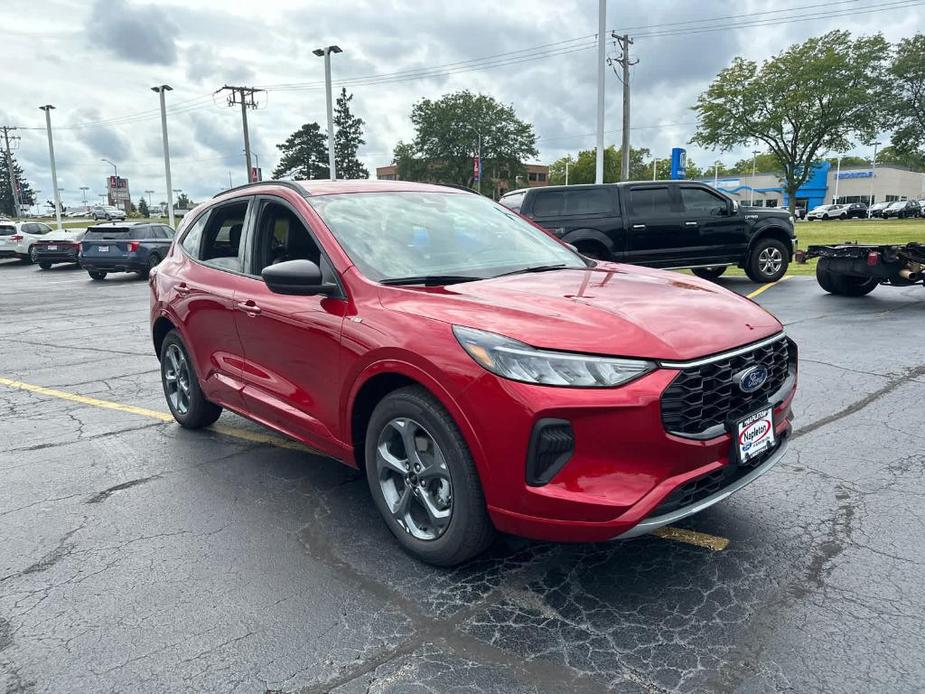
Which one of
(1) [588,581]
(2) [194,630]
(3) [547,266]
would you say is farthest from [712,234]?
(2) [194,630]

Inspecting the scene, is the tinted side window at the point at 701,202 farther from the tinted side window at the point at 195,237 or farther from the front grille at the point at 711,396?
the front grille at the point at 711,396

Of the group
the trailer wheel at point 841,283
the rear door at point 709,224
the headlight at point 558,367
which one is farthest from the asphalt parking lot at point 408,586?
the rear door at point 709,224

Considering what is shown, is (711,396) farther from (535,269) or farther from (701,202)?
(701,202)

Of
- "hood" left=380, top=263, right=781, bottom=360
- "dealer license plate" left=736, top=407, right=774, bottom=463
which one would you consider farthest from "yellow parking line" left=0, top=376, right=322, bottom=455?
"dealer license plate" left=736, top=407, right=774, bottom=463

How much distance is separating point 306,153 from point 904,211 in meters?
63.8

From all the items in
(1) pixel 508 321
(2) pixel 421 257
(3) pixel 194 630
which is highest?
(2) pixel 421 257

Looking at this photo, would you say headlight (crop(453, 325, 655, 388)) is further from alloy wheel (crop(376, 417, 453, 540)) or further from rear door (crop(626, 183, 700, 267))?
rear door (crop(626, 183, 700, 267))

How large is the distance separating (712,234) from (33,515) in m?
12.0

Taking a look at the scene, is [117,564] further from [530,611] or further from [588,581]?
[588,581]

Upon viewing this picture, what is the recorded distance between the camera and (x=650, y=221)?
41.8 ft

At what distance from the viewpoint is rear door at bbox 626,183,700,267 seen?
12.7 meters

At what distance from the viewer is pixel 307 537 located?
11.5 feet

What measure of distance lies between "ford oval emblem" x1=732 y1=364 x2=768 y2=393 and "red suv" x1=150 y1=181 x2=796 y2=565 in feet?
0.03

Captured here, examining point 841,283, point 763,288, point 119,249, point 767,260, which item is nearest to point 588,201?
point 763,288
